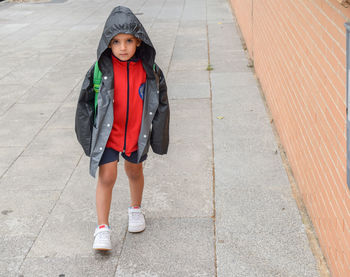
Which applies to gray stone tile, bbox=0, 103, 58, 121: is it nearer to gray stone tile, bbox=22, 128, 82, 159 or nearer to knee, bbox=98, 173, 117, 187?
gray stone tile, bbox=22, 128, 82, 159

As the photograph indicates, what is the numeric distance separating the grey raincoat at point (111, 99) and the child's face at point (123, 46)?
0.19 ft

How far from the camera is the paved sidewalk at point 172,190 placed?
372 cm

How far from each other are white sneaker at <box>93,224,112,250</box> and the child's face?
1209mm

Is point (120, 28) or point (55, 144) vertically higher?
point (120, 28)

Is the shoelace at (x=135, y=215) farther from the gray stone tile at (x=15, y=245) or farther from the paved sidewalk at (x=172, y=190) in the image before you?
the gray stone tile at (x=15, y=245)

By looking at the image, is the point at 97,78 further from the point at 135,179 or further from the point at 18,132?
the point at 18,132

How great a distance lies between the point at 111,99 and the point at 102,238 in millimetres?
982

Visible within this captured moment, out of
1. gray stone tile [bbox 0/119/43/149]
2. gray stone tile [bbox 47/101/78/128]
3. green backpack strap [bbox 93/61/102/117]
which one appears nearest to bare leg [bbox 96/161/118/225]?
green backpack strap [bbox 93/61/102/117]

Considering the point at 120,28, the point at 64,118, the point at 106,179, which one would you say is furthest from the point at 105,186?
the point at 64,118

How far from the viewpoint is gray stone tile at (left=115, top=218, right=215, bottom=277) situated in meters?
3.60

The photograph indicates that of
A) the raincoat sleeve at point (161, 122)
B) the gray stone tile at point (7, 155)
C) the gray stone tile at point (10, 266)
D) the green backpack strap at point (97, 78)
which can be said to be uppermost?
the green backpack strap at point (97, 78)

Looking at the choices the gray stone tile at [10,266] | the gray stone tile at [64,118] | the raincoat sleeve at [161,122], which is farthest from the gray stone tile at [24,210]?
the gray stone tile at [64,118]

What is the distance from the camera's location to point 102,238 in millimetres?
3809

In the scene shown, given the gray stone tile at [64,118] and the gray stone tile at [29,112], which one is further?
the gray stone tile at [29,112]
